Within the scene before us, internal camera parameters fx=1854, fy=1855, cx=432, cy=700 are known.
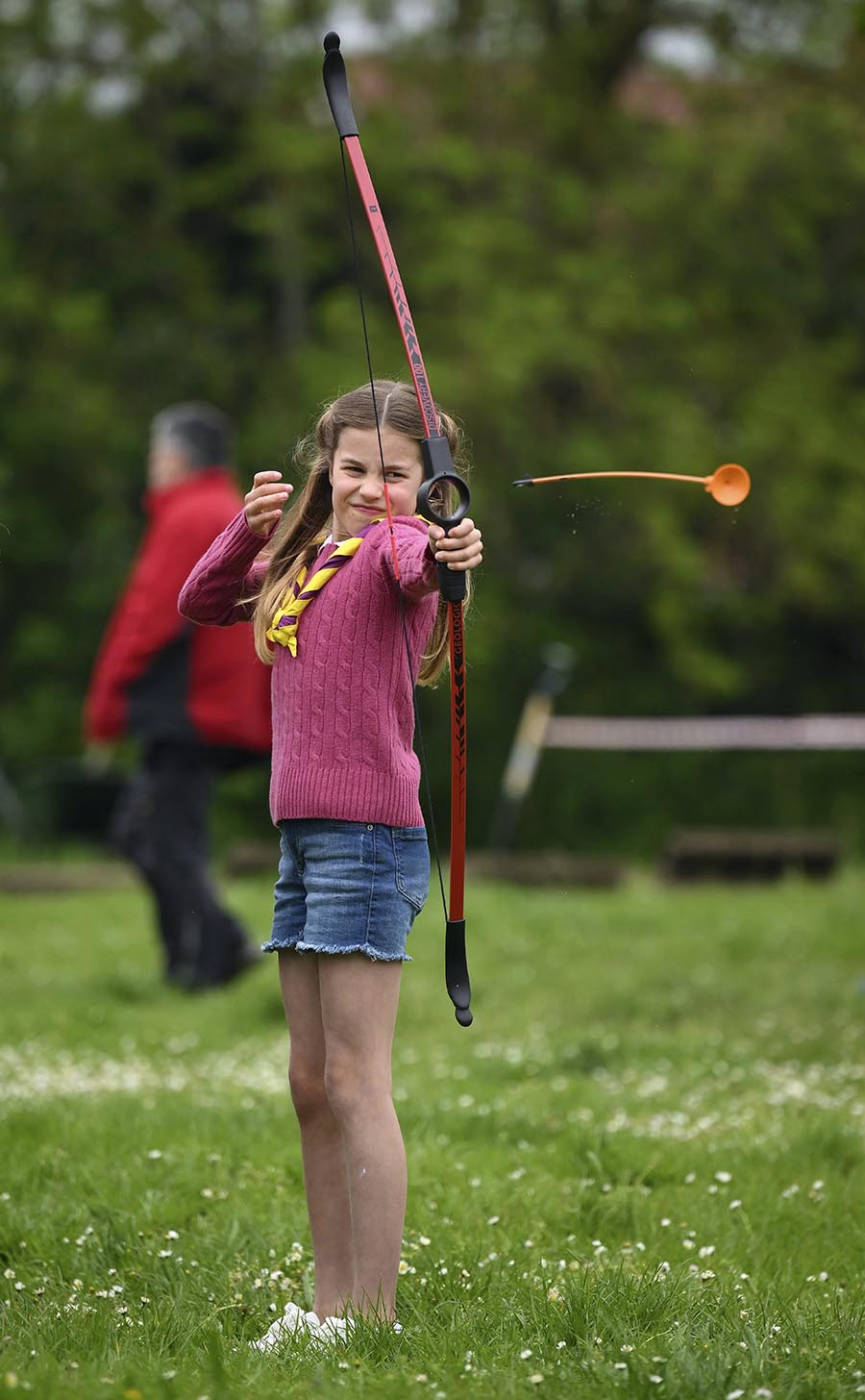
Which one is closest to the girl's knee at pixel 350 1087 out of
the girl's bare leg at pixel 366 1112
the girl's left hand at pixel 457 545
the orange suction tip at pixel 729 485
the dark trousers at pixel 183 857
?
the girl's bare leg at pixel 366 1112

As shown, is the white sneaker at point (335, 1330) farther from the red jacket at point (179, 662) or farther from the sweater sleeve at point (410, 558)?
the red jacket at point (179, 662)

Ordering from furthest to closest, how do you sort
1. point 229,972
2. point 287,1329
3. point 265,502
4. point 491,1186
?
1. point 229,972
2. point 491,1186
3. point 265,502
4. point 287,1329

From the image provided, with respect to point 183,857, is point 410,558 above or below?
above

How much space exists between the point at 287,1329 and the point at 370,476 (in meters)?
1.54

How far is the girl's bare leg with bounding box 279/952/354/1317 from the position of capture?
344cm

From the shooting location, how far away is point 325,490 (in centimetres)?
371

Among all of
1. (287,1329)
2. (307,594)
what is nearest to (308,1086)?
(287,1329)

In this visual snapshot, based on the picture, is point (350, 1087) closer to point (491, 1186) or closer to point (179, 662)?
point (491, 1186)

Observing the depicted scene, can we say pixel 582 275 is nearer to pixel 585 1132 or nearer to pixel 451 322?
pixel 451 322

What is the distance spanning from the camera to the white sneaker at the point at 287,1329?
3.14 m

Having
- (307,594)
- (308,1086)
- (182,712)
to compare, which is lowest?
(308,1086)

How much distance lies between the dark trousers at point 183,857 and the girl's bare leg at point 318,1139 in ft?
14.3

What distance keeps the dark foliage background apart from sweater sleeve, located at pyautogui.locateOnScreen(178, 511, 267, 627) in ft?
39.6

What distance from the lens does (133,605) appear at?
809 cm
